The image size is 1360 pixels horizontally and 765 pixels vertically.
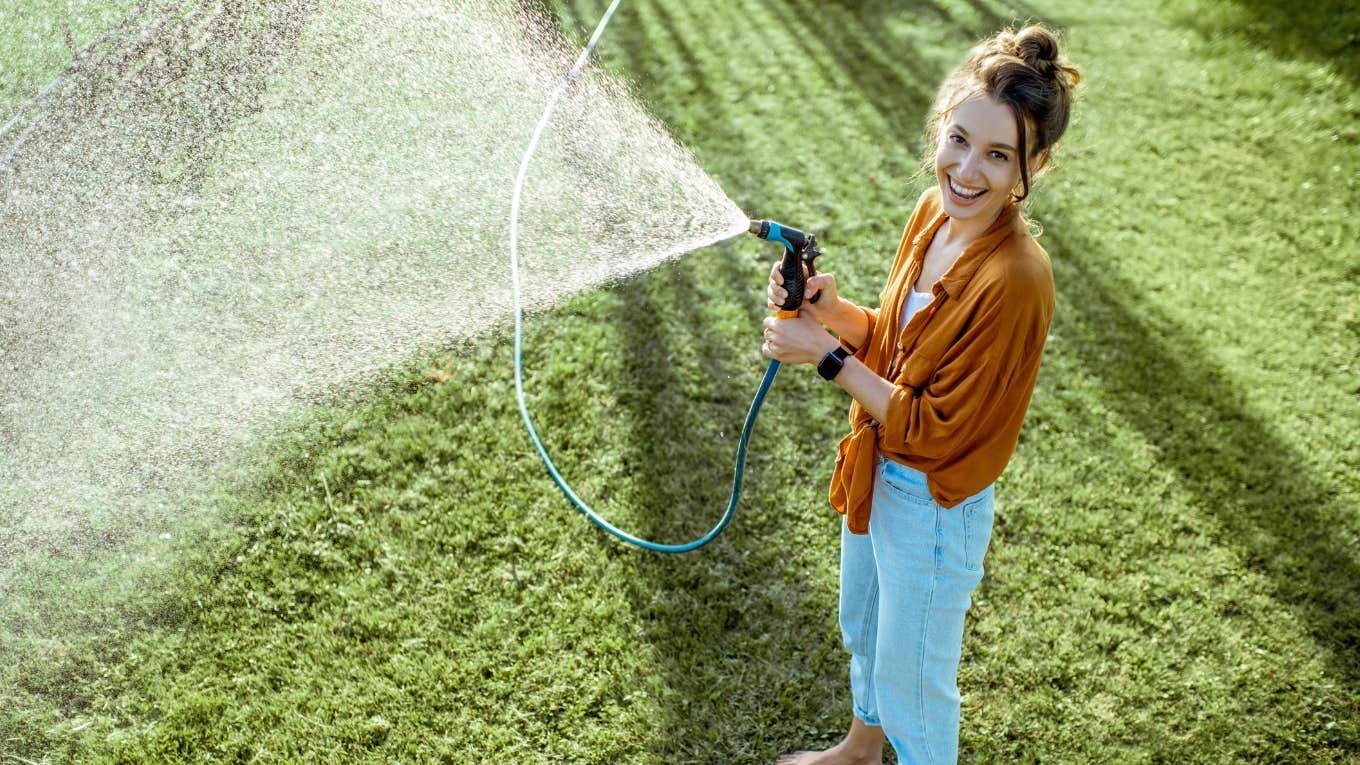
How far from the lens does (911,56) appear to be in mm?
6938

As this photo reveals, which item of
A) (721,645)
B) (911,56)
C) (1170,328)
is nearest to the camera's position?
(721,645)

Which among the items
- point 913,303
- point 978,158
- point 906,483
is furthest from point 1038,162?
point 906,483

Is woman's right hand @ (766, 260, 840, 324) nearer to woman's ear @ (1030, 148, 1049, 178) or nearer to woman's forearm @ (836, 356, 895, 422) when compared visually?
woman's forearm @ (836, 356, 895, 422)

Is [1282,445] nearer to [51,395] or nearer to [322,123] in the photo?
[322,123]

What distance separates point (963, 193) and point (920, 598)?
0.84m

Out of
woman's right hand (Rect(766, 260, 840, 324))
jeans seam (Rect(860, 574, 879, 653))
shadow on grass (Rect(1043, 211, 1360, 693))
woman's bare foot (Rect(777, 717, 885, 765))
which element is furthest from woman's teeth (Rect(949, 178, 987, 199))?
shadow on grass (Rect(1043, 211, 1360, 693))

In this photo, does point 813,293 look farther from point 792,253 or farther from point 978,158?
point 978,158

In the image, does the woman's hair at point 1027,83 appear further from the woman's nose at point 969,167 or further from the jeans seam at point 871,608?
the jeans seam at point 871,608

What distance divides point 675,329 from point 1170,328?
2.29 metres

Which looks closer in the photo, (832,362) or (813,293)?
(832,362)

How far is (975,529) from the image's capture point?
7.06ft

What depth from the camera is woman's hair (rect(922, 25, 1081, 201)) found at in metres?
1.89

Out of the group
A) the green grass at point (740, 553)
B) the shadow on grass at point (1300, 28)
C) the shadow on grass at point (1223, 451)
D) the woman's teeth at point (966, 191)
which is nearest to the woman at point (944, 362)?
the woman's teeth at point (966, 191)

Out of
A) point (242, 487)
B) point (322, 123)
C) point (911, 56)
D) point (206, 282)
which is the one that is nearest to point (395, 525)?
point (242, 487)
